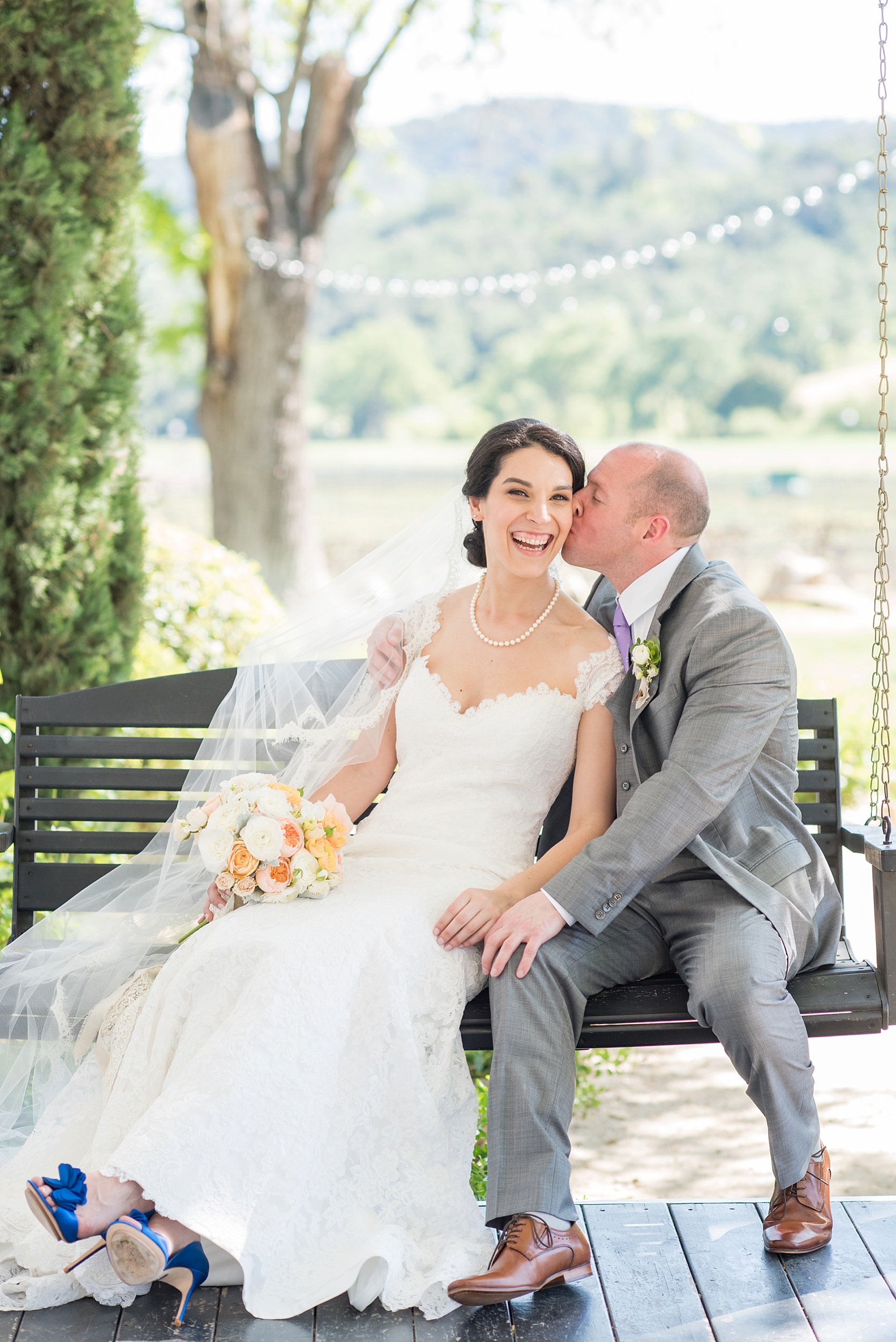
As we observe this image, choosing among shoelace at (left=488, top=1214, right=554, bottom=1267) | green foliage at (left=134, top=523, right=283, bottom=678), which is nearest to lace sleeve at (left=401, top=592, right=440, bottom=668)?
shoelace at (left=488, top=1214, right=554, bottom=1267)

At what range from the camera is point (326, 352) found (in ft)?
106

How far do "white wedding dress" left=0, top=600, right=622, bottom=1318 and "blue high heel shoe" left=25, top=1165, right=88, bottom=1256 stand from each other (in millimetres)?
86

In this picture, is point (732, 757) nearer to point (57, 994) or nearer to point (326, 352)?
point (57, 994)

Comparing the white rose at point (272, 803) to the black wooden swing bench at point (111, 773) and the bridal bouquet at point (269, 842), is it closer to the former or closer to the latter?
the bridal bouquet at point (269, 842)

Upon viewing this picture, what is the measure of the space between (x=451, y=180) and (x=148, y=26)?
87.2 ft

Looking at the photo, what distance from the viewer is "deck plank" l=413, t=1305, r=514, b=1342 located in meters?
2.47

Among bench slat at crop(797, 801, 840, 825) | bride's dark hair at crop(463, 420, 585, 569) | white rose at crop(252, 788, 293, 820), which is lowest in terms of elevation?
bench slat at crop(797, 801, 840, 825)

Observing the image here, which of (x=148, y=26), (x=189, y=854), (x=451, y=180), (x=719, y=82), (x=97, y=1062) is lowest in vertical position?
(x=97, y=1062)

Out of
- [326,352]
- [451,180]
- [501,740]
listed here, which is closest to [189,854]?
[501,740]

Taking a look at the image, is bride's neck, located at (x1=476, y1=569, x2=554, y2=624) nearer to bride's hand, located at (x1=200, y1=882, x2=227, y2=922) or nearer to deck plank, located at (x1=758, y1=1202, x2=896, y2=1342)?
bride's hand, located at (x1=200, y1=882, x2=227, y2=922)

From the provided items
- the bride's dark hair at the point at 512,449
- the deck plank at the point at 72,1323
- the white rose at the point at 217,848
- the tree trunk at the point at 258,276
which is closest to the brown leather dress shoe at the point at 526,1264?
the deck plank at the point at 72,1323

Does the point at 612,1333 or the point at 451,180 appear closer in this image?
the point at 612,1333

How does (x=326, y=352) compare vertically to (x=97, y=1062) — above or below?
above

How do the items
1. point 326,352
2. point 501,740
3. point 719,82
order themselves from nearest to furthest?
point 501,740
point 719,82
point 326,352
